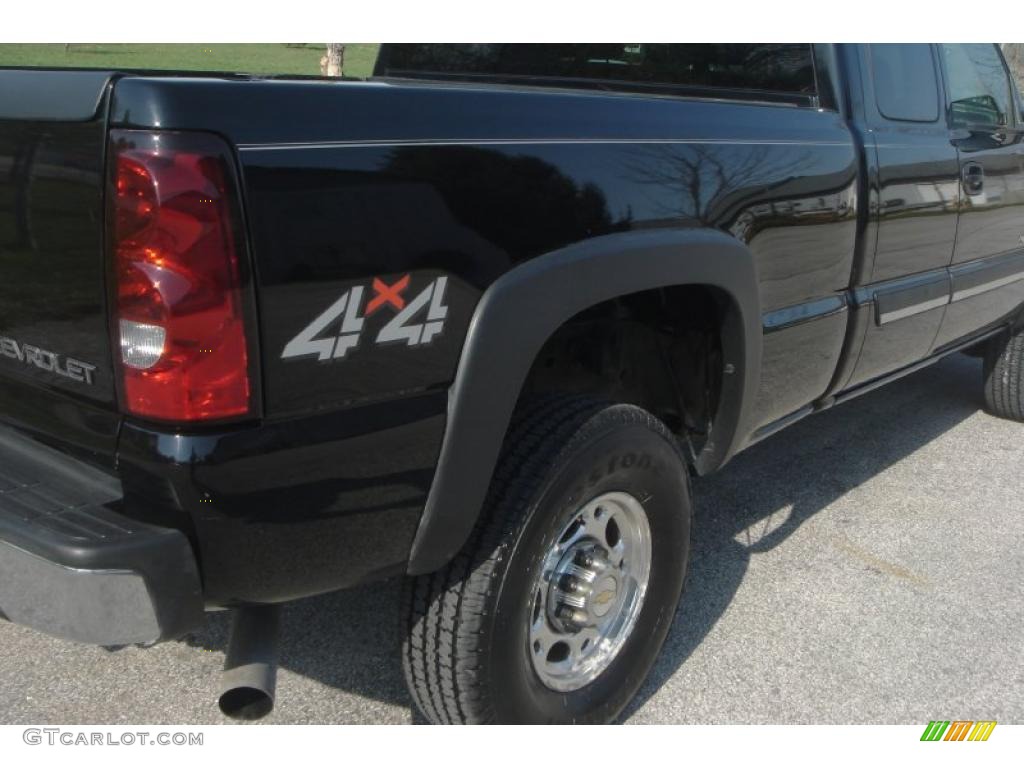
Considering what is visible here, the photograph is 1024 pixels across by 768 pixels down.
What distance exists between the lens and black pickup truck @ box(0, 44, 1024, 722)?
1.55m

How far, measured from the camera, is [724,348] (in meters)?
2.62

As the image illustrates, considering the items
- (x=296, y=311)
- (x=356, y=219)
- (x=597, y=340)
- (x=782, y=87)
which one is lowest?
(x=597, y=340)

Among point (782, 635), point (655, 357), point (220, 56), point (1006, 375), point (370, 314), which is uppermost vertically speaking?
point (220, 56)

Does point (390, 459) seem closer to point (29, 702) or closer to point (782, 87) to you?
point (29, 702)

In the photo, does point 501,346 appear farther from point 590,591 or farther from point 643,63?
point 643,63

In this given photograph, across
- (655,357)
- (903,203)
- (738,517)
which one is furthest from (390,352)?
(738,517)

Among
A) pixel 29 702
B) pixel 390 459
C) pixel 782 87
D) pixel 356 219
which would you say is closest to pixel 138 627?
pixel 390 459

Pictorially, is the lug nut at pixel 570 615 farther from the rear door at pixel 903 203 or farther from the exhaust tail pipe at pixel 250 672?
the rear door at pixel 903 203

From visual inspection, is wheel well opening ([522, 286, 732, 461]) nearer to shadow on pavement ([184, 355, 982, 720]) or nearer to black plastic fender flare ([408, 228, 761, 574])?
black plastic fender flare ([408, 228, 761, 574])

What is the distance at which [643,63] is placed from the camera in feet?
10.8

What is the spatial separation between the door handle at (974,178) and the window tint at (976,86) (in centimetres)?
17

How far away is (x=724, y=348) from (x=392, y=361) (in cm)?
121

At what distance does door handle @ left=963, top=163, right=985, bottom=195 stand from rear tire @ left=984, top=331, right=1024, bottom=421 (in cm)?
146

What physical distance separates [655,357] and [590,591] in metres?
0.77
